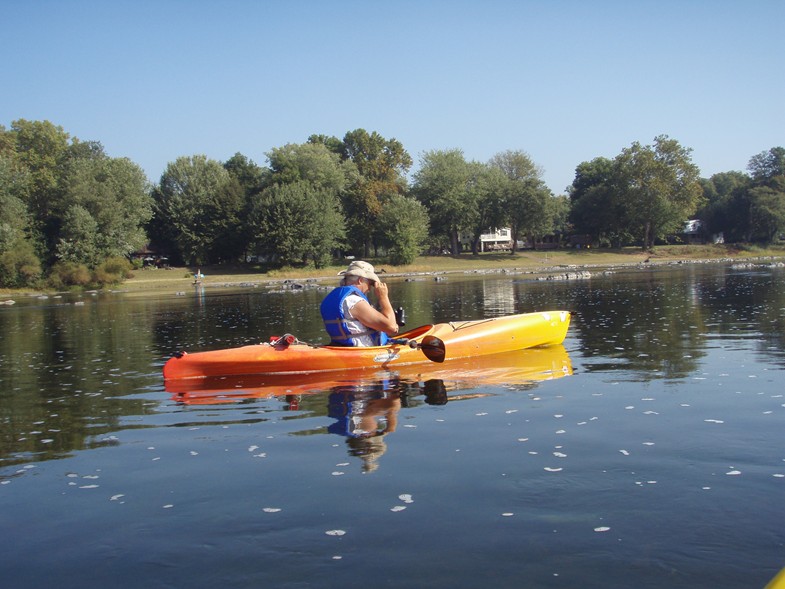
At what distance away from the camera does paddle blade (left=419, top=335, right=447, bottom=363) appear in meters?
12.7

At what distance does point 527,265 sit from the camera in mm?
77625

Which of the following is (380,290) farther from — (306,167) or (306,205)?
(306,167)

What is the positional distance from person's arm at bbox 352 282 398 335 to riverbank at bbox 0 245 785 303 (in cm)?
4368

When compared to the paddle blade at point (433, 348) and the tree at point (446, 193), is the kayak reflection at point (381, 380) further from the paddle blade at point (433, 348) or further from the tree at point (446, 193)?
the tree at point (446, 193)

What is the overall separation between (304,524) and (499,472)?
80.5 inches

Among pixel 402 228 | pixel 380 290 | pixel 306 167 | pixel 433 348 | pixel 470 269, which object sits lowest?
pixel 433 348

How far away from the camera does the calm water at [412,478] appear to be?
5062mm

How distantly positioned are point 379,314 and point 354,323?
1.92 feet

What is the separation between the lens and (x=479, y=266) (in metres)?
77.2

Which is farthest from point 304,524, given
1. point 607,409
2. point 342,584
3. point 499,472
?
point 607,409

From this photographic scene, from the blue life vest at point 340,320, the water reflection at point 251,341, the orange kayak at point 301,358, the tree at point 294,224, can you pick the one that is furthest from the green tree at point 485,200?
the blue life vest at point 340,320

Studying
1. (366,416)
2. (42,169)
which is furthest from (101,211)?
(366,416)

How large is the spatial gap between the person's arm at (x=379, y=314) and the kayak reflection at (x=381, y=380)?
0.88 m

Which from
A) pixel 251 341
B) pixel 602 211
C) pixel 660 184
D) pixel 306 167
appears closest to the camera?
pixel 251 341
